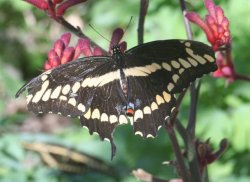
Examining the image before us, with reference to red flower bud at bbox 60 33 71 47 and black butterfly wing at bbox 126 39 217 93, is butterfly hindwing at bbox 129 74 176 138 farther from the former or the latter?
red flower bud at bbox 60 33 71 47

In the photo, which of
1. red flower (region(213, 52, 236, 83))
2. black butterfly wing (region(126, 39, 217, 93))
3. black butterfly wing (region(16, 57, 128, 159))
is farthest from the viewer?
red flower (region(213, 52, 236, 83))

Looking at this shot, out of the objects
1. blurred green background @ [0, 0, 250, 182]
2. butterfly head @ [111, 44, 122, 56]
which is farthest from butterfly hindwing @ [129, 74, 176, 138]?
blurred green background @ [0, 0, 250, 182]

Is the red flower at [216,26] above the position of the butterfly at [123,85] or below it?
above

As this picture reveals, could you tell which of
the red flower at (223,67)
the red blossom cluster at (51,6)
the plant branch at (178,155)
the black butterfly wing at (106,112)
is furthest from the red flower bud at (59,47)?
the red flower at (223,67)

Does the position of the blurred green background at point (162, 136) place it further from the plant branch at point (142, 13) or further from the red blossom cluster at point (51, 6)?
the red blossom cluster at point (51, 6)

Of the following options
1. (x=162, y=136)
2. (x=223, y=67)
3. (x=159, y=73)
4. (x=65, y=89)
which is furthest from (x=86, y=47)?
(x=162, y=136)

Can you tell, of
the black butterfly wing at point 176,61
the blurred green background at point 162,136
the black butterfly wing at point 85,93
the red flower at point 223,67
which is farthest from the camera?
the blurred green background at point 162,136

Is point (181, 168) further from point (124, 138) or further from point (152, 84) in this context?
point (124, 138)
